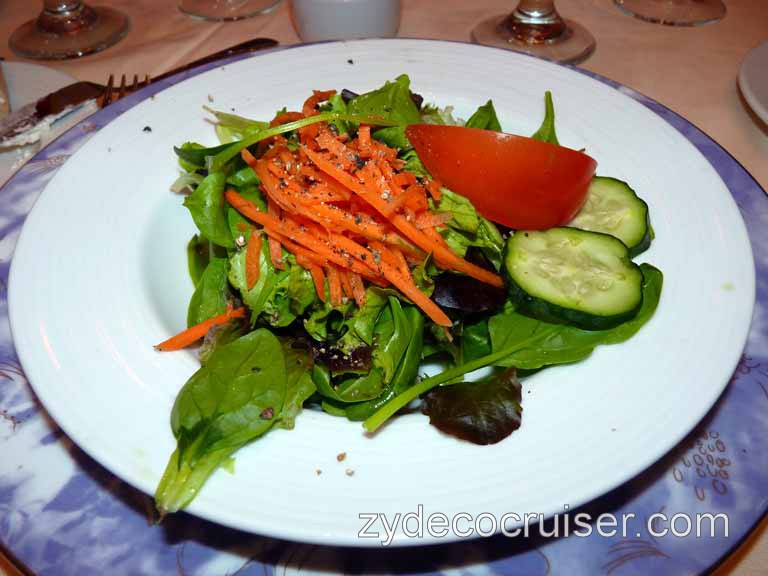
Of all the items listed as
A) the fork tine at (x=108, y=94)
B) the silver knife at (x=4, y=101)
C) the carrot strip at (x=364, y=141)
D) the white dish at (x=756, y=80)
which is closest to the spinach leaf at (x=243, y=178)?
the carrot strip at (x=364, y=141)

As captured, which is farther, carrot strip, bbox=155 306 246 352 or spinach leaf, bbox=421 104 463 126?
spinach leaf, bbox=421 104 463 126

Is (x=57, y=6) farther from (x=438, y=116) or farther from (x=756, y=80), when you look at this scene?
(x=756, y=80)

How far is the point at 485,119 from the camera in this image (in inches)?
92.1

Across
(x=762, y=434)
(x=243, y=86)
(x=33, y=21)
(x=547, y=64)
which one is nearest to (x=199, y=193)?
(x=243, y=86)

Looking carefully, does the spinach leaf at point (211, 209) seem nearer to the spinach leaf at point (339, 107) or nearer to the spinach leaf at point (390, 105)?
the spinach leaf at point (339, 107)

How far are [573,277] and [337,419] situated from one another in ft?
2.49

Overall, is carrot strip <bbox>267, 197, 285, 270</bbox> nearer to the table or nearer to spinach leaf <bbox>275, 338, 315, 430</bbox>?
spinach leaf <bbox>275, 338, 315, 430</bbox>

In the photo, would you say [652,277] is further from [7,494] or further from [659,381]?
[7,494]

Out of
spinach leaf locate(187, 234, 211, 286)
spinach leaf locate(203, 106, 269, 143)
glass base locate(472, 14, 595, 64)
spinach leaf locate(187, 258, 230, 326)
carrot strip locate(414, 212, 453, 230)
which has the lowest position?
spinach leaf locate(187, 234, 211, 286)

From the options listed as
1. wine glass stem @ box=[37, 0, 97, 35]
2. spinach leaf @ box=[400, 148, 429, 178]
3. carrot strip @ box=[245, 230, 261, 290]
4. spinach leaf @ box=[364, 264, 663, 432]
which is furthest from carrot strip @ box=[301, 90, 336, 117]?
wine glass stem @ box=[37, 0, 97, 35]

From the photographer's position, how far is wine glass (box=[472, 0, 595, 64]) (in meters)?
3.45

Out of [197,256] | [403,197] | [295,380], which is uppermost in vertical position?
[403,197]

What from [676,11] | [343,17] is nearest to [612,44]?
[676,11]

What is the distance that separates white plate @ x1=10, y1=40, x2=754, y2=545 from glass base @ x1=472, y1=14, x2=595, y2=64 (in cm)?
102
